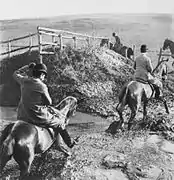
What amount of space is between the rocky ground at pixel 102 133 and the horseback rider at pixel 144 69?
2.9 inches

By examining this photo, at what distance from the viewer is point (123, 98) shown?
8.79ft

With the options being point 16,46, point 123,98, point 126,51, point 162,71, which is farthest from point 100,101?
point 16,46

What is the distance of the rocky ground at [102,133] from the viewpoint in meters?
2.34

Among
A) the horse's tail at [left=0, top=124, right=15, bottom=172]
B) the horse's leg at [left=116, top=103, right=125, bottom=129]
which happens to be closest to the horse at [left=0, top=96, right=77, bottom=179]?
the horse's tail at [left=0, top=124, right=15, bottom=172]

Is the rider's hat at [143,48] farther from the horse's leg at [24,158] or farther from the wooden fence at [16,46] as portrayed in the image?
the horse's leg at [24,158]

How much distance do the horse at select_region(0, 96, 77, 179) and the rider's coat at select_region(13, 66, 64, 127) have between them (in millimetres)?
55

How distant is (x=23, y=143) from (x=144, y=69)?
48.4 inches

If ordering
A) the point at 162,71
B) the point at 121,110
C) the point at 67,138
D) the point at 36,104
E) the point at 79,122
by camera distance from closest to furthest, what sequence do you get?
1. the point at 36,104
2. the point at 67,138
3. the point at 79,122
4. the point at 121,110
5. the point at 162,71

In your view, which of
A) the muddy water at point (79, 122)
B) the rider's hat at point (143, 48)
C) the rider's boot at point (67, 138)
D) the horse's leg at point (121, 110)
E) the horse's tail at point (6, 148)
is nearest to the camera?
the horse's tail at point (6, 148)

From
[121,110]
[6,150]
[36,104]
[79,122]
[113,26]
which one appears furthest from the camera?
[113,26]

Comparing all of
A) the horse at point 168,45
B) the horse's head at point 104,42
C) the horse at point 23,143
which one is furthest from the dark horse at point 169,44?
the horse at point 23,143

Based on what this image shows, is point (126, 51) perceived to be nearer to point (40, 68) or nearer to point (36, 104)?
point (40, 68)

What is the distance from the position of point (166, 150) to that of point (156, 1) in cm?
123

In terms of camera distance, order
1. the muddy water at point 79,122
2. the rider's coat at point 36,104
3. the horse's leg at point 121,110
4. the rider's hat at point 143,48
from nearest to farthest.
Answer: the rider's coat at point 36,104 → the muddy water at point 79,122 → the horse's leg at point 121,110 → the rider's hat at point 143,48
